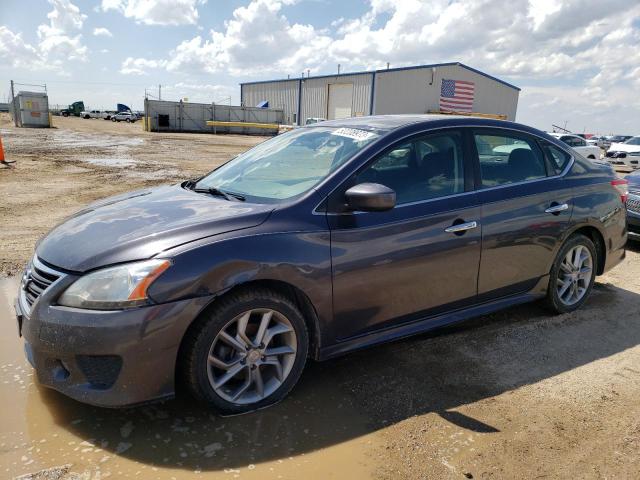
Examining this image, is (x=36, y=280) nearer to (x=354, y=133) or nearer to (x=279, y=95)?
(x=354, y=133)

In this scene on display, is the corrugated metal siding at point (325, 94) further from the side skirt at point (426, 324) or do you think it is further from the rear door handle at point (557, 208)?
the side skirt at point (426, 324)

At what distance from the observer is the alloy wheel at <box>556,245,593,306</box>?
4.43m

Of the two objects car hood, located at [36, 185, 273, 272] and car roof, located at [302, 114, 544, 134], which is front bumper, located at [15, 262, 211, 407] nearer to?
car hood, located at [36, 185, 273, 272]

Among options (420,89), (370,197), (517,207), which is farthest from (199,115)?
(370,197)

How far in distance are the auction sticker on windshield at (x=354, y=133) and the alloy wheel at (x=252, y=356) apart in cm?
136

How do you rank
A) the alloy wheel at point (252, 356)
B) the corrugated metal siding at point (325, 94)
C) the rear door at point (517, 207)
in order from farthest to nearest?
the corrugated metal siding at point (325, 94)
the rear door at point (517, 207)
the alloy wheel at point (252, 356)

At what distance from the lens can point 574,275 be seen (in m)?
4.50

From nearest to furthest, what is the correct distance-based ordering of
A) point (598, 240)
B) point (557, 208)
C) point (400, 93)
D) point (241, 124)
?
1. point (557, 208)
2. point (598, 240)
3. point (400, 93)
4. point (241, 124)

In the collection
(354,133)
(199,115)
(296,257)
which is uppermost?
(199,115)

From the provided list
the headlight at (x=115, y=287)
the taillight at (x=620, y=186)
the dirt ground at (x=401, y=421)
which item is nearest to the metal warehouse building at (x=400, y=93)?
the taillight at (x=620, y=186)

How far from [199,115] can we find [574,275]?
41634mm

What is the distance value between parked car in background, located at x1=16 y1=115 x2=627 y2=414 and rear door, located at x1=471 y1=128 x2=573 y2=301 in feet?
0.04

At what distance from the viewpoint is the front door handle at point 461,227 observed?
3483 mm

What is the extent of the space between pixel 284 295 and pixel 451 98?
4309cm
